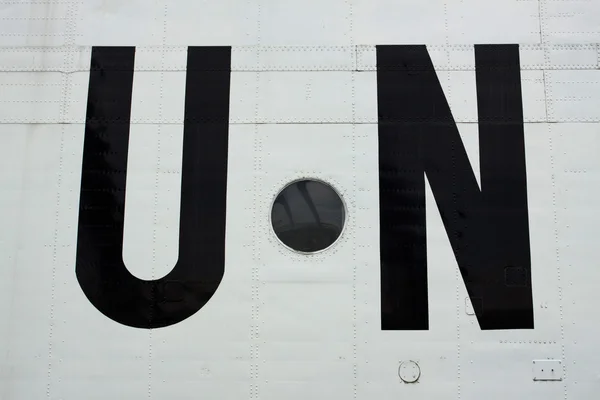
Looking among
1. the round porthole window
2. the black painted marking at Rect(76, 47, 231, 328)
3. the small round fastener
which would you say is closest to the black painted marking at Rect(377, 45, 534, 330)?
the small round fastener

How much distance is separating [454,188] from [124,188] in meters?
2.60

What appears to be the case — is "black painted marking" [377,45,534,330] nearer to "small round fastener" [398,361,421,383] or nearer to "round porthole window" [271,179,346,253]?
"small round fastener" [398,361,421,383]

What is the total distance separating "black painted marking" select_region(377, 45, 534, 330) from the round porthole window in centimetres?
38

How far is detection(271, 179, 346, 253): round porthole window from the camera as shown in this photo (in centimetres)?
434

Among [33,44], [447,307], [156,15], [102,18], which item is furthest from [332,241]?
[33,44]

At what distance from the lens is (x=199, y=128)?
14.9 feet

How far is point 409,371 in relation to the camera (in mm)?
4152

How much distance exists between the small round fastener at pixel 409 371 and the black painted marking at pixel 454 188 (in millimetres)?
261

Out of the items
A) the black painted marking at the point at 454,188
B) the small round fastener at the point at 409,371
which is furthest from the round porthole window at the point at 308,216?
the small round fastener at the point at 409,371

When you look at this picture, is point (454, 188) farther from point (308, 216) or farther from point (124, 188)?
point (124, 188)

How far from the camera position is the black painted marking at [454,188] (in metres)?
4.25

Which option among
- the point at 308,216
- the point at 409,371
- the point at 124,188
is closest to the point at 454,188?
the point at 308,216

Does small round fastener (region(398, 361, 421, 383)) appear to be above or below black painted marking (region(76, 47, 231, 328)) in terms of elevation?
below

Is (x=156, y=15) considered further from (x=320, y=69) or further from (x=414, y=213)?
(x=414, y=213)
